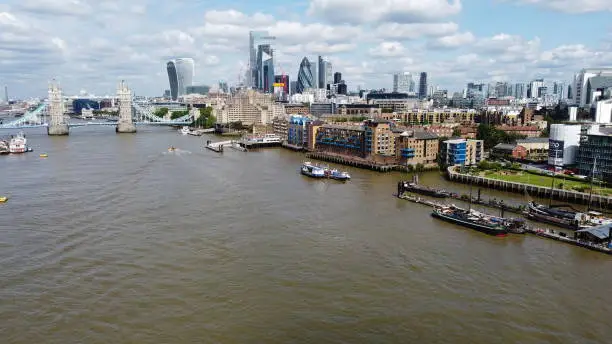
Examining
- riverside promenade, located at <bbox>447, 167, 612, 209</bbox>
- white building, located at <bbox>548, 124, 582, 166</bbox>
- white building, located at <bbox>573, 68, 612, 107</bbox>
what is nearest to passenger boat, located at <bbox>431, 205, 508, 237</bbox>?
riverside promenade, located at <bbox>447, 167, 612, 209</bbox>

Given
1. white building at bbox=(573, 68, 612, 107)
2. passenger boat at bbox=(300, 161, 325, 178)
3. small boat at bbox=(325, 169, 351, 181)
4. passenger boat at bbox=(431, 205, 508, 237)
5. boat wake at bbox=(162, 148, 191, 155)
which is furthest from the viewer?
white building at bbox=(573, 68, 612, 107)

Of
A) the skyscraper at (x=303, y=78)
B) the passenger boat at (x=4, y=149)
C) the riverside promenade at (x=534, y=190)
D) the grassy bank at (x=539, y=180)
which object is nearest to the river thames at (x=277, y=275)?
the riverside promenade at (x=534, y=190)

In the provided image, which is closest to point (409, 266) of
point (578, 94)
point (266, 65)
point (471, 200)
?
point (471, 200)

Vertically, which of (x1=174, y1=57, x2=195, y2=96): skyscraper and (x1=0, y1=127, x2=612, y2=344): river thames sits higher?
(x1=174, y1=57, x2=195, y2=96): skyscraper

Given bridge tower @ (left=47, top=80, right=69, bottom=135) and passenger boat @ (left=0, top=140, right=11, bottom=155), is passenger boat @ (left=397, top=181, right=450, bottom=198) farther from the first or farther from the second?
bridge tower @ (left=47, top=80, right=69, bottom=135)

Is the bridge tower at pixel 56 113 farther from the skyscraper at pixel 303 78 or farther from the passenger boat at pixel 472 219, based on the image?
the skyscraper at pixel 303 78

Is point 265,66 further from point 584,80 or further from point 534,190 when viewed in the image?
point 534,190

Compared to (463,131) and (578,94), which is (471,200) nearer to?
(463,131)

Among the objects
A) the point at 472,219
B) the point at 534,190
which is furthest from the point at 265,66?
the point at 472,219
